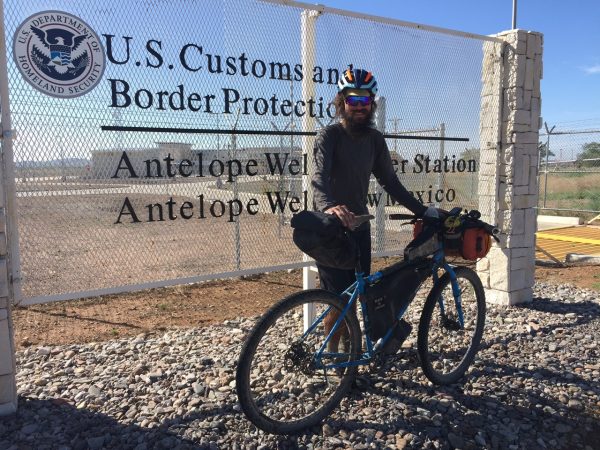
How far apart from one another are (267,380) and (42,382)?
1585 millimetres

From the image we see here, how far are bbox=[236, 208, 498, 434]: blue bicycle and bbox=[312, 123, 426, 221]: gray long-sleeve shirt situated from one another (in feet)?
1.13

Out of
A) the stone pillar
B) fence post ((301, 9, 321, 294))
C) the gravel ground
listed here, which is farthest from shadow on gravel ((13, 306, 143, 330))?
the stone pillar

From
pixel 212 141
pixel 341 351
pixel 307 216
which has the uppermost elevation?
pixel 212 141

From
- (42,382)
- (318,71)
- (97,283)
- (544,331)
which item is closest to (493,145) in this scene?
(544,331)

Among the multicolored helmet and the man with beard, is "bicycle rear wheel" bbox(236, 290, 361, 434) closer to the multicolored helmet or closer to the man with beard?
the man with beard

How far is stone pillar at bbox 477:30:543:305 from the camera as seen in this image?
542 cm

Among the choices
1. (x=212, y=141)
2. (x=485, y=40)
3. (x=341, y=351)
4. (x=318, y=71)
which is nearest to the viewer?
(x=341, y=351)

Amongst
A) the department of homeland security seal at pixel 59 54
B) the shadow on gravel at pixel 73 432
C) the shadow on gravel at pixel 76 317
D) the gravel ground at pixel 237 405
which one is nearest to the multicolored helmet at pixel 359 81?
the department of homeland security seal at pixel 59 54

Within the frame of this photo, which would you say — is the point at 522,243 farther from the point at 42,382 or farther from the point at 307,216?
the point at 42,382

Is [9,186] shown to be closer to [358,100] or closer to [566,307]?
[358,100]

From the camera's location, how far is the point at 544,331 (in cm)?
486

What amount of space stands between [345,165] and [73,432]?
225 centimetres

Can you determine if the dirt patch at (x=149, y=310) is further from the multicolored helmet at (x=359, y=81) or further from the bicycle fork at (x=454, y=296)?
the multicolored helmet at (x=359, y=81)

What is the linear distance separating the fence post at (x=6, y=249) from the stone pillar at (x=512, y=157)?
451cm
